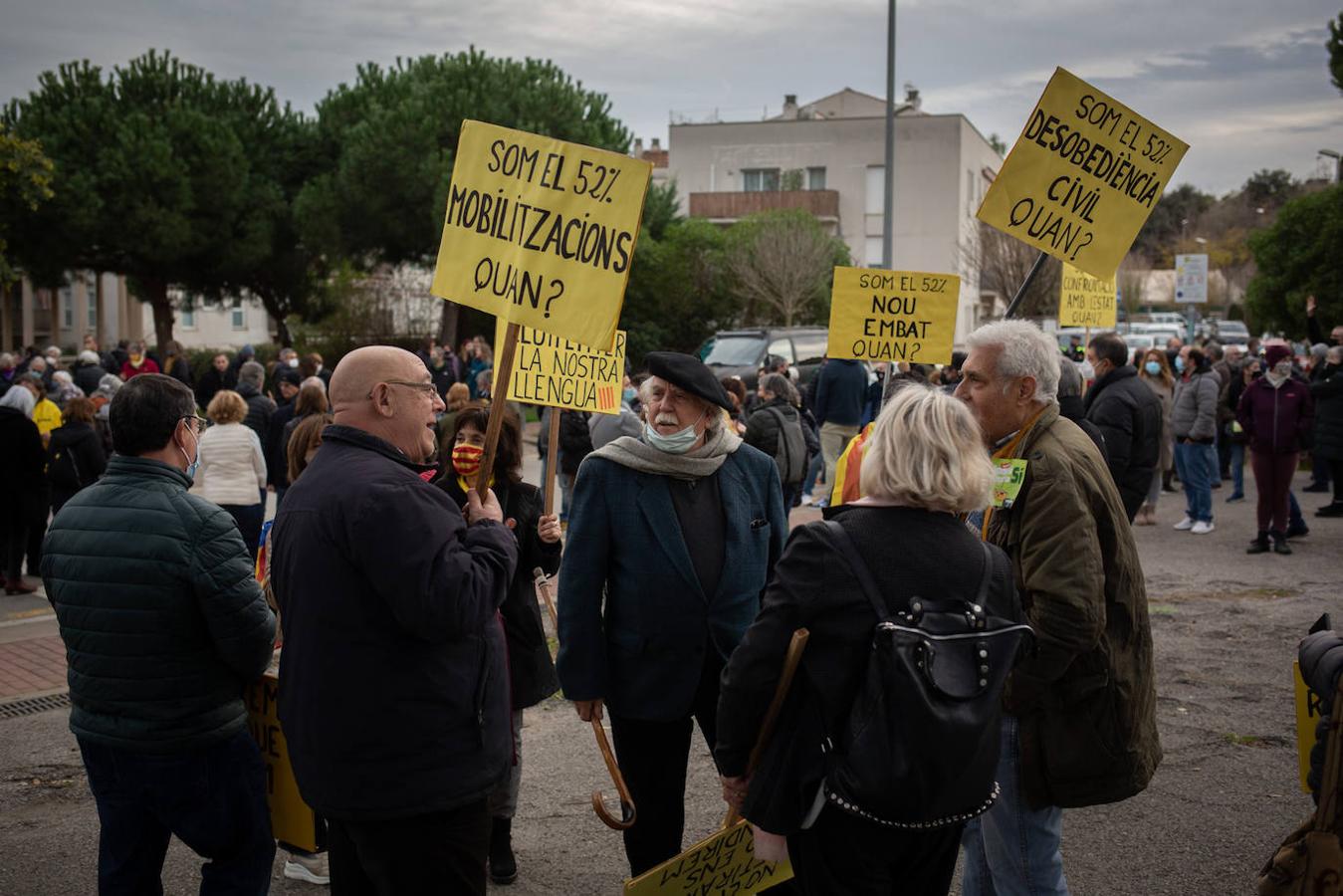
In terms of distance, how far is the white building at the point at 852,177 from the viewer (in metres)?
49.8

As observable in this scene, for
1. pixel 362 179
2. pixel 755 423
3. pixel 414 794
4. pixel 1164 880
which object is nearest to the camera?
pixel 414 794

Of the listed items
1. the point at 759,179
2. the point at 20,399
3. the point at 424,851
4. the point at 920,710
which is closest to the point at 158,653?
the point at 424,851

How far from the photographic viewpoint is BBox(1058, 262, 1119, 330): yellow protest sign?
1066 cm

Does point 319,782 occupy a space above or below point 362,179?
below

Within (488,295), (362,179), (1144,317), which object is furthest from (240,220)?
(1144,317)

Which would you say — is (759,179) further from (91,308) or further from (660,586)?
(660,586)

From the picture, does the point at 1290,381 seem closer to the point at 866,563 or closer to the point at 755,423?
the point at 755,423

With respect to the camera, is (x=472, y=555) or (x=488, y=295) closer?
(x=472, y=555)

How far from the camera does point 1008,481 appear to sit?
11.0 ft

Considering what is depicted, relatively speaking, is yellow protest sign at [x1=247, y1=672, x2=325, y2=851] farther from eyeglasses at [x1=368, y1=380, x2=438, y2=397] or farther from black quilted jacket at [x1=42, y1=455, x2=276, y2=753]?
eyeglasses at [x1=368, y1=380, x2=438, y2=397]

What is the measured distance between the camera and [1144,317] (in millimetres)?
60719

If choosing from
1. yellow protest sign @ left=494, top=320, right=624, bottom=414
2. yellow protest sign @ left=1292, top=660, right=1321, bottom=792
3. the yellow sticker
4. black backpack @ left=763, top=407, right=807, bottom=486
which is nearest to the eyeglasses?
the yellow sticker

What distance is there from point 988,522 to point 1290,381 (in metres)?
9.98

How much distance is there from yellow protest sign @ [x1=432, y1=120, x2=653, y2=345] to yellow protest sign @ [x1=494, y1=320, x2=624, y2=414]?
8.39 feet
